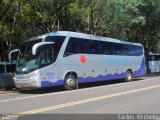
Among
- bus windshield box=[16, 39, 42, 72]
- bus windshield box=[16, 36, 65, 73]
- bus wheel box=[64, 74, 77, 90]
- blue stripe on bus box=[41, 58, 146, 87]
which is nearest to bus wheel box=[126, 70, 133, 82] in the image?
blue stripe on bus box=[41, 58, 146, 87]

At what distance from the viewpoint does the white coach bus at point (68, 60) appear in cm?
2234

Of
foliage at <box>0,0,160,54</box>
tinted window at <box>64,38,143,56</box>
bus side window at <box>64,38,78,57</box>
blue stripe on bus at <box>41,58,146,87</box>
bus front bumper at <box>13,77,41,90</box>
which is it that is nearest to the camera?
bus front bumper at <box>13,77,41,90</box>

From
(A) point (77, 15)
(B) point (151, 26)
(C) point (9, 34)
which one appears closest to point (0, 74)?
(C) point (9, 34)

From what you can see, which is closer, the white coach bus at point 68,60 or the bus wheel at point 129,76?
the white coach bus at point 68,60

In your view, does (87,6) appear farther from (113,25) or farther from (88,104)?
(88,104)

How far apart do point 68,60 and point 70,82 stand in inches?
50.2

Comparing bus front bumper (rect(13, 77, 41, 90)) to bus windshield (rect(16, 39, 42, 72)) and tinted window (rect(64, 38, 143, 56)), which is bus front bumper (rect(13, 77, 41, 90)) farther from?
tinted window (rect(64, 38, 143, 56))

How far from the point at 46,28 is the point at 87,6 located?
15.0 feet

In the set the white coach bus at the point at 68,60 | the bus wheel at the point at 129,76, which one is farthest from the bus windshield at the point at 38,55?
the bus wheel at the point at 129,76

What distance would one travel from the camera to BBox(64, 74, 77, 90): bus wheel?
2417 centimetres

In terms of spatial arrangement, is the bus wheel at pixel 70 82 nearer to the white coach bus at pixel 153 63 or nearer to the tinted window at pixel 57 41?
the tinted window at pixel 57 41

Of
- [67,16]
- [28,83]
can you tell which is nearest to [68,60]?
[28,83]

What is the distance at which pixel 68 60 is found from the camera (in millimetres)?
24266

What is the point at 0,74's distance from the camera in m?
26.7
